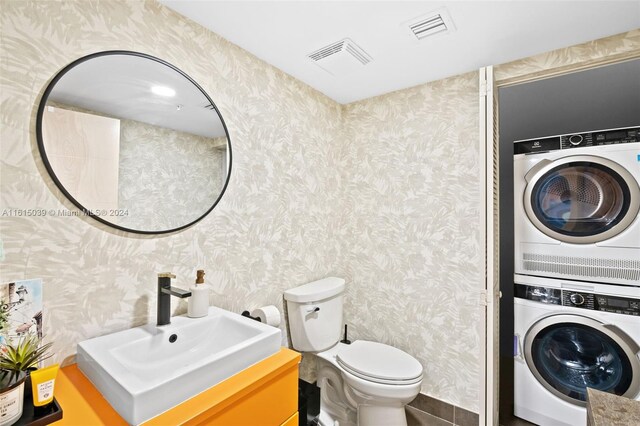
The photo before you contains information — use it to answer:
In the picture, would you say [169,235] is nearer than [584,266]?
Yes

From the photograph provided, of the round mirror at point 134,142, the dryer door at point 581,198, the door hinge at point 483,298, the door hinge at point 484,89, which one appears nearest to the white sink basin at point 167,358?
the round mirror at point 134,142

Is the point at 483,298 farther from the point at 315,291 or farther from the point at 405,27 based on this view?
the point at 405,27

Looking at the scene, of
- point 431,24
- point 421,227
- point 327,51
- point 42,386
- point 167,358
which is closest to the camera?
point 42,386

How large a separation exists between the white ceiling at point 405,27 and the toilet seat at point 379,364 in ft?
5.66

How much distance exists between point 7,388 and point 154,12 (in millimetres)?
1374

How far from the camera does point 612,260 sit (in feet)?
5.76

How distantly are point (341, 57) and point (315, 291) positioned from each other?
54.0 inches

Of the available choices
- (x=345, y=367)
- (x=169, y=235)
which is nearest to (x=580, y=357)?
(x=345, y=367)

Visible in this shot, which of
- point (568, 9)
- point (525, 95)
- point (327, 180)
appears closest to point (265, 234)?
point (327, 180)

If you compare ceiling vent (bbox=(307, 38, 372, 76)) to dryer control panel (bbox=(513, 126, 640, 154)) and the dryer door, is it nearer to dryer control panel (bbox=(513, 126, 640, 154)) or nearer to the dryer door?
Result: dryer control panel (bbox=(513, 126, 640, 154))

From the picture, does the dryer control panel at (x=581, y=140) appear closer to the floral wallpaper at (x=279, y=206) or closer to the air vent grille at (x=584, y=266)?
the floral wallpaper at (x=279, y=206)

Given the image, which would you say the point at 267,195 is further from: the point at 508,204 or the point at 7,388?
the point at 508,204

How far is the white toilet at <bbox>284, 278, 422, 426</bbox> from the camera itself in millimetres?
1587

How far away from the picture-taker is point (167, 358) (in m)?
1.16
